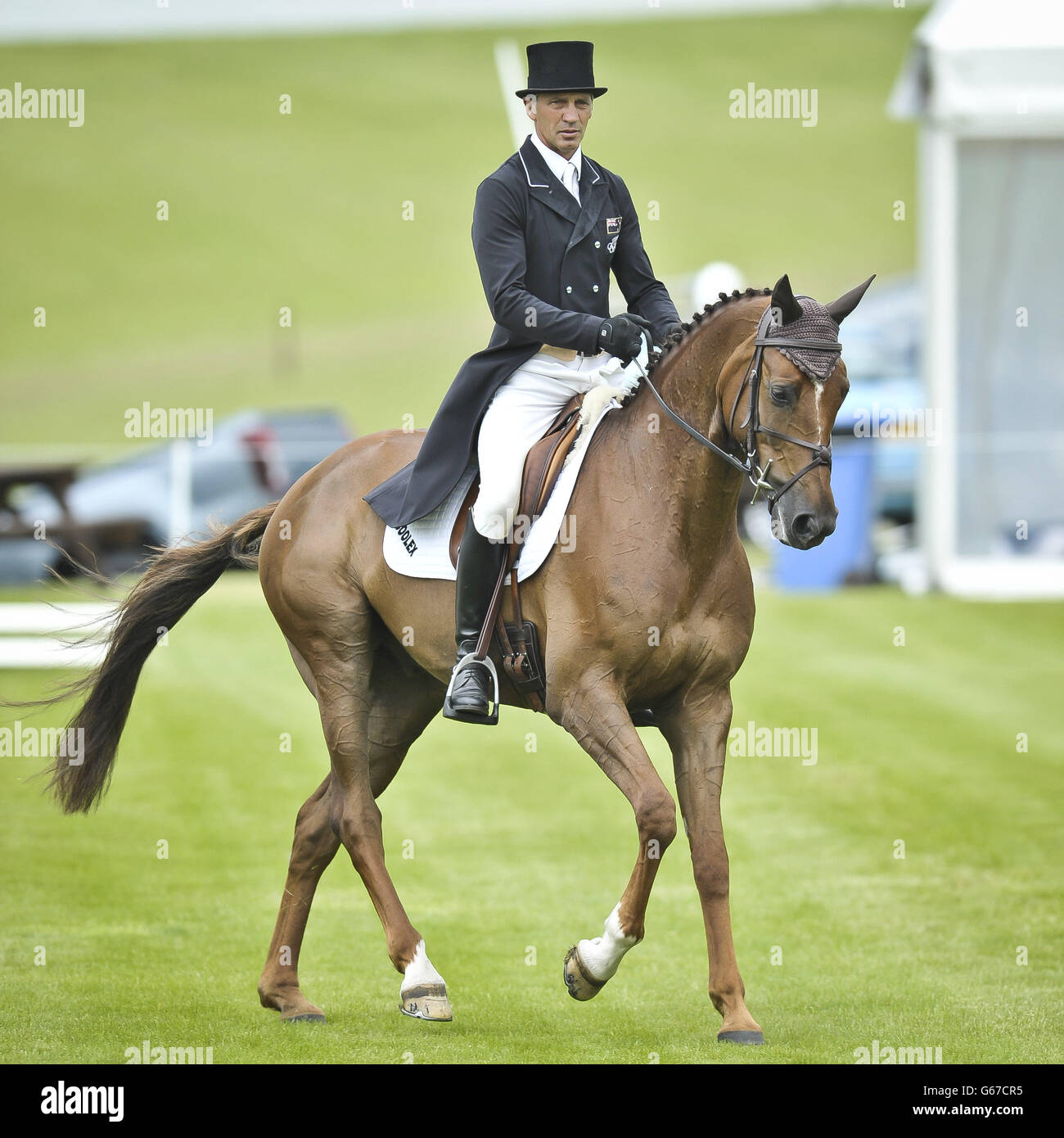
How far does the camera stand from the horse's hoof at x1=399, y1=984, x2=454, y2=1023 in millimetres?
6188

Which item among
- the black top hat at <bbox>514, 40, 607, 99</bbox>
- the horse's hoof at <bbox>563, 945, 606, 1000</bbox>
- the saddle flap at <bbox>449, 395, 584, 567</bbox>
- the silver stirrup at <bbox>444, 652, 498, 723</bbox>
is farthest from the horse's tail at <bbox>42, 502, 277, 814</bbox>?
the horse's hoof at <bbox>563, 945, 606, 1000</bbox>

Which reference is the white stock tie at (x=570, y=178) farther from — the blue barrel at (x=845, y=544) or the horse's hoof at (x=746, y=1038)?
the blue barrel at (x=845, y=544)

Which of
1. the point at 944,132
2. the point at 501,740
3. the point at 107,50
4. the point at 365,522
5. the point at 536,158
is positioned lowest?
the point at 501,740

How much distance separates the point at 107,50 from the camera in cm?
5650

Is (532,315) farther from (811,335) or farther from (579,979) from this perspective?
(579,979)

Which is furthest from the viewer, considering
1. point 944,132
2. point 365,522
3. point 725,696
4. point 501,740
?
point 944,132

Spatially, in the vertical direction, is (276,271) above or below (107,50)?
below

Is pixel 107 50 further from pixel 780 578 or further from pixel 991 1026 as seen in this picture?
pixel 991 1026

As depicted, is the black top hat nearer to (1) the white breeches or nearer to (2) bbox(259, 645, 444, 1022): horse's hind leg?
(1) the white breeches

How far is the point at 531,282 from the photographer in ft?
20.6

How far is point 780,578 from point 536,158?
12.6 m

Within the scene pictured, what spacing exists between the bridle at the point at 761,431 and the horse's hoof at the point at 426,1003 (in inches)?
83.1

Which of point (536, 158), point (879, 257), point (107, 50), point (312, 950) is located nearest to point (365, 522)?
point (536, 158)
